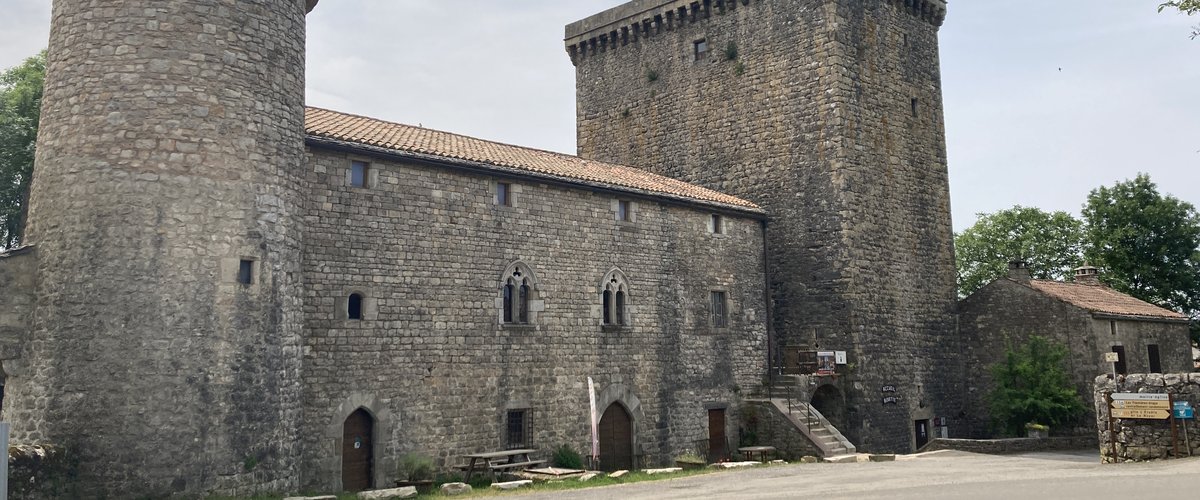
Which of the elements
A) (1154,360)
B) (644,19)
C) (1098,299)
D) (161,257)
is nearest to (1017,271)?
(1098,299)

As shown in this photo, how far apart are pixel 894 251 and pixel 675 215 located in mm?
6959

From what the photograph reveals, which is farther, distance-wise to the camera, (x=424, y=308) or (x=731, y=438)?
(x=731, y=438)

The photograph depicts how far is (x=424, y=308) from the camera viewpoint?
18078 millimetres

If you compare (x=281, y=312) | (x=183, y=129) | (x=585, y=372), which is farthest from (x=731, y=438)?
(x=183, y=129)

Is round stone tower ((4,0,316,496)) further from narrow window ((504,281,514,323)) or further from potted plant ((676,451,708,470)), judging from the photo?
potted plant ((676,451,708,470))

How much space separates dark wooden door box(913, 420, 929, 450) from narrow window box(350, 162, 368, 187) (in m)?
16.5

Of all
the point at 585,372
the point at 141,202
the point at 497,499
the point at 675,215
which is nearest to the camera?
the point at 141,202

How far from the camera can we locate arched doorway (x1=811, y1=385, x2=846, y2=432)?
2422 centimetres

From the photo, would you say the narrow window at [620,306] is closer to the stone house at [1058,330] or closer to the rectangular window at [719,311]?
the rectangular window at [719,311]

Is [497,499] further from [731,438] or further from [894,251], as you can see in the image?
[894,251]

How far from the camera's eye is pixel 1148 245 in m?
38.6

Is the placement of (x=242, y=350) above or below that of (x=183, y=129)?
below

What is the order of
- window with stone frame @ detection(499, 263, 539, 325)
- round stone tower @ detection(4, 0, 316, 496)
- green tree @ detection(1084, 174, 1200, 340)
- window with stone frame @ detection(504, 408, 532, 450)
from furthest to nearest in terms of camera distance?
green tree @ detection(1084, 174, 1200, 340)
window with stone frame @ detection(499, 263, 539, 325)
window with stone frame @ detection(504, 408, 532, 450)
round stone tower @ detection(4, 0, 316, 496)

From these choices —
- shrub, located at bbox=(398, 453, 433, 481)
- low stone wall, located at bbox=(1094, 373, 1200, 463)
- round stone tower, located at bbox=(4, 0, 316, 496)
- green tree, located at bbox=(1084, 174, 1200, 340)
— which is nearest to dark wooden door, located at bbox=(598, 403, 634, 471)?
shrub, located at bbox=(398, 453, 433, 481)
